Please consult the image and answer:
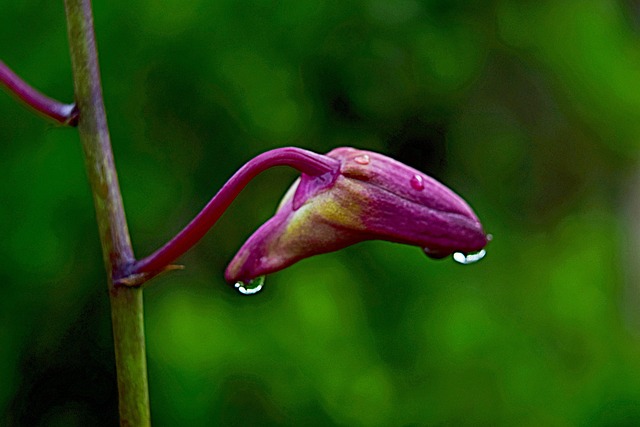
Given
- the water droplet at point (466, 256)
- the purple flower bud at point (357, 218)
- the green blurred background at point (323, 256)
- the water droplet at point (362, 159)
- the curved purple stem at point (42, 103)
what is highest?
the curved purple stem at point (42, 103)

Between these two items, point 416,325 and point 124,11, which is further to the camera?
point 124,11

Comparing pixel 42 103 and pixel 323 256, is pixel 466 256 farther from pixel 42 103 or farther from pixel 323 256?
pixel 323 256

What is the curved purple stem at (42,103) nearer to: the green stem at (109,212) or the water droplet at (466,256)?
the green stem at (109,212)

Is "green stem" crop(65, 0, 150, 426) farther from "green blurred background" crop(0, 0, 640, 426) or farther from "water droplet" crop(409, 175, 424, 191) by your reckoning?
"green blurred background" crop(0, 0, 640, 426)

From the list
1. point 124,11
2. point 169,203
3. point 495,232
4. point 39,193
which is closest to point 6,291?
point 39,193

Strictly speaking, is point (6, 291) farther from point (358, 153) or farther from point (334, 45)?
point (358, 153)

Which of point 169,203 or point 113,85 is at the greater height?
point 113,85

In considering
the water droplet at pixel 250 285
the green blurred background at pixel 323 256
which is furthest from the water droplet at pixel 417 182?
the green blurred background at pixel 323 256
